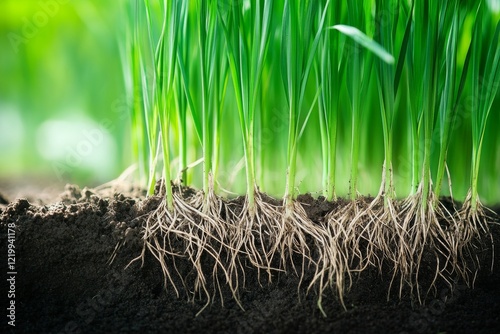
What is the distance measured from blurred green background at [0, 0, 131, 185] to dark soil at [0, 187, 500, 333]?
787 mm

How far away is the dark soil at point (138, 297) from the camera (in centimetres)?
101

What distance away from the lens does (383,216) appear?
118 centimetres

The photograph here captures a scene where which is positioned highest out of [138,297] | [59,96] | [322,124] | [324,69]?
[59,96]

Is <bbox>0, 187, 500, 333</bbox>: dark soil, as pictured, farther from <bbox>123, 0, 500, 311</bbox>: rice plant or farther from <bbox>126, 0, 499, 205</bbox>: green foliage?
<bbox>126, 0, 499, 205</bbox>: green foliage

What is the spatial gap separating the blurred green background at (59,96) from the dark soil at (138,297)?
787mm

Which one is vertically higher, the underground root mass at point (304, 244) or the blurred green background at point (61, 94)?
the blurred green background at point (61, 94)

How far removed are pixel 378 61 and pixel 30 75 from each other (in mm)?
1599

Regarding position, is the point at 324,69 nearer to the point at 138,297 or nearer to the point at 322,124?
the point at 322,124

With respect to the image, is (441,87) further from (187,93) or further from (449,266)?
(187,93)


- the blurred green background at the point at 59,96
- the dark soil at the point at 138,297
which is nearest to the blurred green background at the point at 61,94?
the blurred green background at the point at 59,96

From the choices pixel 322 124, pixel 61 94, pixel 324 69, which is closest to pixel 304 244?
pixel 322 124

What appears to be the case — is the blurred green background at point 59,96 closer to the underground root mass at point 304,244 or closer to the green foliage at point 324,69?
the green foliage at point 324,69

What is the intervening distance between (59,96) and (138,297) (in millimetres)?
1330

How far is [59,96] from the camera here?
211 centimetres
